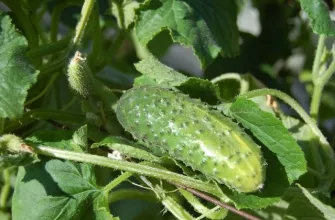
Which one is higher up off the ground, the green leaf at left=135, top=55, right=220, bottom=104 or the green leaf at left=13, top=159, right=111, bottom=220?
the green leaf at left=135, top=55, right=220, bottom=104

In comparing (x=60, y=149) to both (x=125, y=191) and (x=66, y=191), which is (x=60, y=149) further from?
(x=125, y=191)

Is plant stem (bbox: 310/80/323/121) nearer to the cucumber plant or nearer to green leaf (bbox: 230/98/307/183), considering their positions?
the cucumber plant

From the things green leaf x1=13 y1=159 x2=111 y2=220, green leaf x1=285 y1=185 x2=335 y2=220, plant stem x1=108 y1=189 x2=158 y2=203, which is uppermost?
green leaf x1=13 y1=159 x2=111 y2=220

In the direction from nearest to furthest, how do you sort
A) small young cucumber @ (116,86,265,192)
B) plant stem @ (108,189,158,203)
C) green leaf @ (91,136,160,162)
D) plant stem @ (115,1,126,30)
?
small young cucumber @ (116,86,265,192), green leaf @ (91,136,160,162), plant stem @ (108,189,158,203), plant stem @ (115,1,126,30)

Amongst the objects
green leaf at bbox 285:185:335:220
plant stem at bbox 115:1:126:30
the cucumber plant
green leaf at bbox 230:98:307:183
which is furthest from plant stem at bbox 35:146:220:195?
plant stem at bbox 115:1:126:30

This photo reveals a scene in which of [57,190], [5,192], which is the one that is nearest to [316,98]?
[57,190]

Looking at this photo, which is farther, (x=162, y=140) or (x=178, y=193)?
(x=178, y=193)

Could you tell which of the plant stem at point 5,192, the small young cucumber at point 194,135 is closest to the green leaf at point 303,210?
the small young cucumber at point 194,135

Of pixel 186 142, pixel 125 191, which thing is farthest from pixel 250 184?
pixel 125 191
